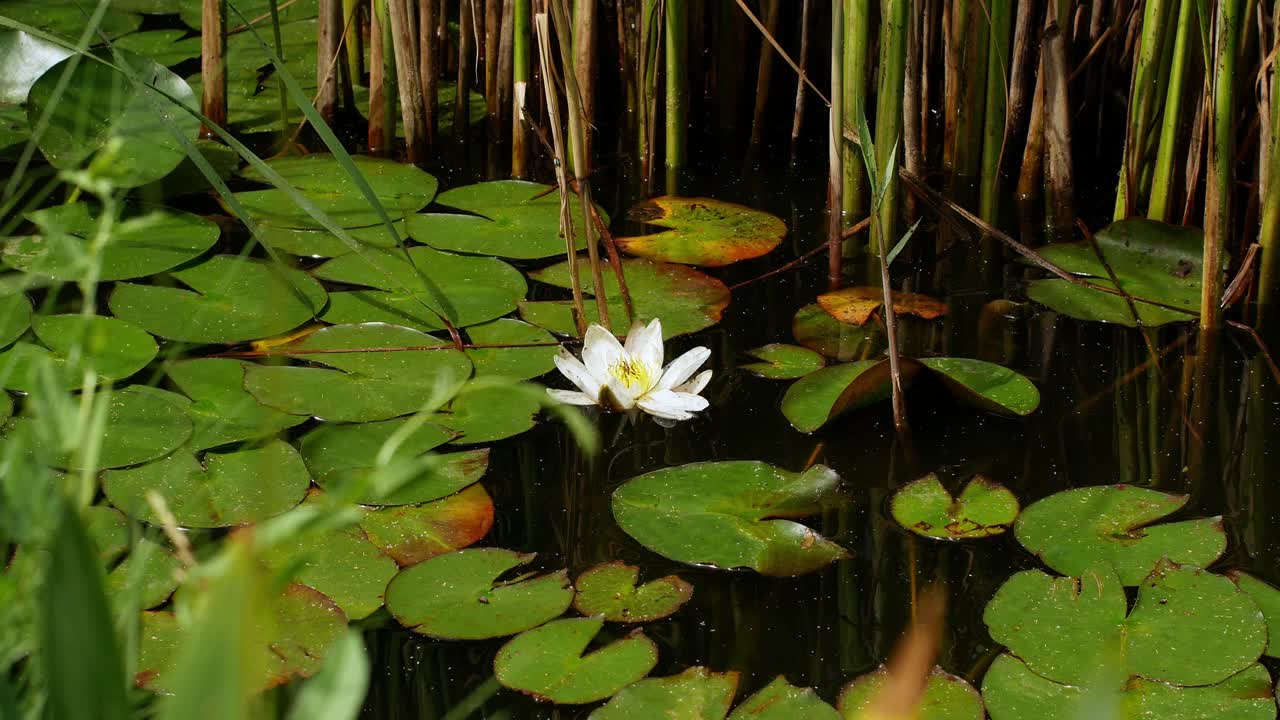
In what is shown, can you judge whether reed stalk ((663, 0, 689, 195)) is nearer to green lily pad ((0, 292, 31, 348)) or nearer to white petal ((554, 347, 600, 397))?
white petal ((554, 347, 600, 397))

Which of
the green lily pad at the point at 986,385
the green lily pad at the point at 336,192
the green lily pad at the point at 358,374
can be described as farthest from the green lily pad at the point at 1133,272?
the green lily pad at the point at 336,192

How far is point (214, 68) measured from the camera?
239 centimetres

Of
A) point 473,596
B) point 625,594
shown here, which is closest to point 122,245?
point 473,596

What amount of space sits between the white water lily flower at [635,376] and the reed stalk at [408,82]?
0.97 m

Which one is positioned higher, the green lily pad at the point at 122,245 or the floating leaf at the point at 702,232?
the green lily pad at the point at 122,245

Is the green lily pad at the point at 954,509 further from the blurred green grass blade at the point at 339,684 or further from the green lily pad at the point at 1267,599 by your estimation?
the blurred green grass blade at the point at 339,684

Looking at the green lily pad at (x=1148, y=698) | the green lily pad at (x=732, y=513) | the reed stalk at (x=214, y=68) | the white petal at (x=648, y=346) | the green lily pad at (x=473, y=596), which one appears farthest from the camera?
the reed stalk at (x=214, y=68)

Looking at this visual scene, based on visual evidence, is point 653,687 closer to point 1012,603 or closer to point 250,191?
point 1012,603

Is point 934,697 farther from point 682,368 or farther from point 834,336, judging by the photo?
point 834,336

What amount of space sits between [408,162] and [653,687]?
1.55 metres

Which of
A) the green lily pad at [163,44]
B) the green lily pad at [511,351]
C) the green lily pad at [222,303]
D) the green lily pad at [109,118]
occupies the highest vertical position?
the green lily pad at [163,44]

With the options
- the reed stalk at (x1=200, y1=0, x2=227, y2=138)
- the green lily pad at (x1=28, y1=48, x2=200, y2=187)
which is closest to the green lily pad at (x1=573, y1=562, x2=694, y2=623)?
the green lily pad at (x1=28, y1=48, x2=200, y2=187)

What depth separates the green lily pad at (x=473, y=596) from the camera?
1187 mm

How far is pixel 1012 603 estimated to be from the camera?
1.21 meters
